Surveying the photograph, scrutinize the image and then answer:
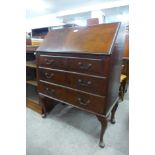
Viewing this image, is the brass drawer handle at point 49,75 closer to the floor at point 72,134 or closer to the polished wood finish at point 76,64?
the polished wood finish at point 76,64

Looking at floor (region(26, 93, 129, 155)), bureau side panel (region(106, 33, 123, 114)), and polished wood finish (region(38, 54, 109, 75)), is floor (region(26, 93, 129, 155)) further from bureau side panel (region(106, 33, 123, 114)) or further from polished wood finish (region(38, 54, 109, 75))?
polished wood finish (region(38, 54, 109, 75))

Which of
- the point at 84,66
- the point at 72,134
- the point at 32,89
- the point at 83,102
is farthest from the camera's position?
the point at 32,89

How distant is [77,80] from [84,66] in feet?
0.55

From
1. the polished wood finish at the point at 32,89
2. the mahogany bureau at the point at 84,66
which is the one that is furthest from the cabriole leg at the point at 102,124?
the polished wood finish at the point at 32,89

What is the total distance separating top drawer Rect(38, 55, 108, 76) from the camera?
1.25 meters

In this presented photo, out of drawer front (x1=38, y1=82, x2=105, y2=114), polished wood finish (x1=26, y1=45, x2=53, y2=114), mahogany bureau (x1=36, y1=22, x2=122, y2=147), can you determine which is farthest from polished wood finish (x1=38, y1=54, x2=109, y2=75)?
polished wood finish (x1=26, y1=45, x2=53, y2=114)

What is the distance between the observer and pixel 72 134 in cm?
164

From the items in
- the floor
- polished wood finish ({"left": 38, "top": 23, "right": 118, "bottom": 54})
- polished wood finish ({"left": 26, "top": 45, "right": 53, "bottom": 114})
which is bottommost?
the floor

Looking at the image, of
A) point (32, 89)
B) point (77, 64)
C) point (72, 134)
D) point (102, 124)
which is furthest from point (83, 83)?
point (32, 89)

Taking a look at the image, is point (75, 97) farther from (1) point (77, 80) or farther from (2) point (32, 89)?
(2) point (32, 89)

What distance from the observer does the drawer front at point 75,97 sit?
4.43ft
